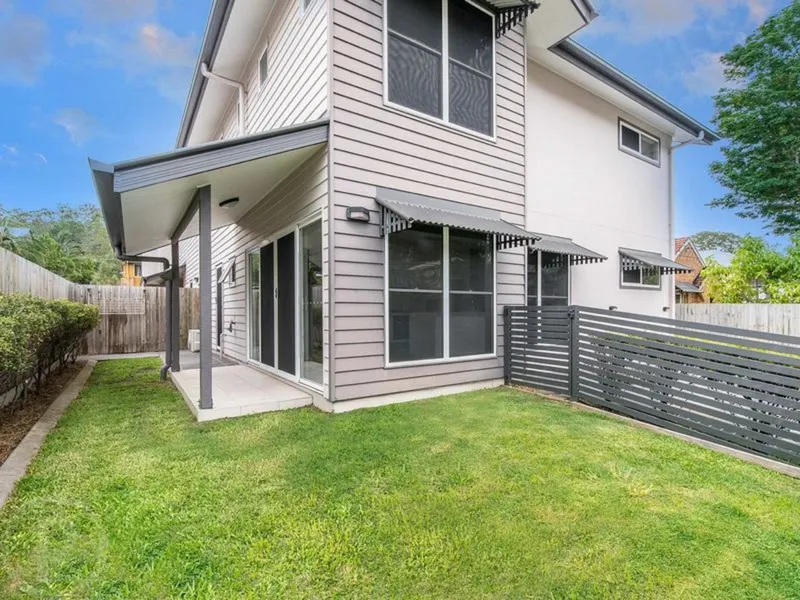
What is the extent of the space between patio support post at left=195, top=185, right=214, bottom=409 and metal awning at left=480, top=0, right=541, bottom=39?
4.82m

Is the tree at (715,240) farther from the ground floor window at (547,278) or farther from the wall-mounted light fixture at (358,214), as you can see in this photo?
the wall-mounted light fixture at (358,214)

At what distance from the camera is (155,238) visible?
24.7ft

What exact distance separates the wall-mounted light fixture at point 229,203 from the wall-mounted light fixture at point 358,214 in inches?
91.7

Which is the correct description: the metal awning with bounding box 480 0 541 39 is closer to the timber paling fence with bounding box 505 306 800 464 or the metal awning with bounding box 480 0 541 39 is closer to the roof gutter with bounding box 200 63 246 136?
the timber paling fence with bounding box 505 306 800 464

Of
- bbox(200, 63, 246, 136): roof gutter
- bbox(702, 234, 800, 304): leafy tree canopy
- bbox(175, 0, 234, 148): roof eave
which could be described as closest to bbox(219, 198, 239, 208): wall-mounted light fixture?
bbox(200, 63, 246, 136): roof gutter

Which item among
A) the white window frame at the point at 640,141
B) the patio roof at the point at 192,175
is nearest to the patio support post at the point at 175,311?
the patio roof at the point at 192,175

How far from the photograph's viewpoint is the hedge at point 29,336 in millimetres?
3605

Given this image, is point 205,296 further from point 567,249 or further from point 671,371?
point 567,249

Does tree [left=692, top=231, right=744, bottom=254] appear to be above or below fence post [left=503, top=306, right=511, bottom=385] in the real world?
above

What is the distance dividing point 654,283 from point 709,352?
23.0 ft

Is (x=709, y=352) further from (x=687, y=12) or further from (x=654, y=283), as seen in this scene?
(x=687, y=12)

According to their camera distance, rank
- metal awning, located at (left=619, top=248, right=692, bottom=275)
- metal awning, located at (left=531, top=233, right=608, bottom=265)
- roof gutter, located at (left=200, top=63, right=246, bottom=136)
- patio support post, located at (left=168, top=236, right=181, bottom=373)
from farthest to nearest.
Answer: metal awning, located at (left=619, top=248, right=692, bottom=275) → roof gutter, located at (left=200, top=63, right=246, bottom=136) → metal awning, located at (left=531, top=233, right=608, bottom=265) → patio support post, located at (left=168, top=236, right=181, bottom=373)

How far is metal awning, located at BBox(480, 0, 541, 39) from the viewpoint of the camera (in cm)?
597

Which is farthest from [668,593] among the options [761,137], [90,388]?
[761,137]
